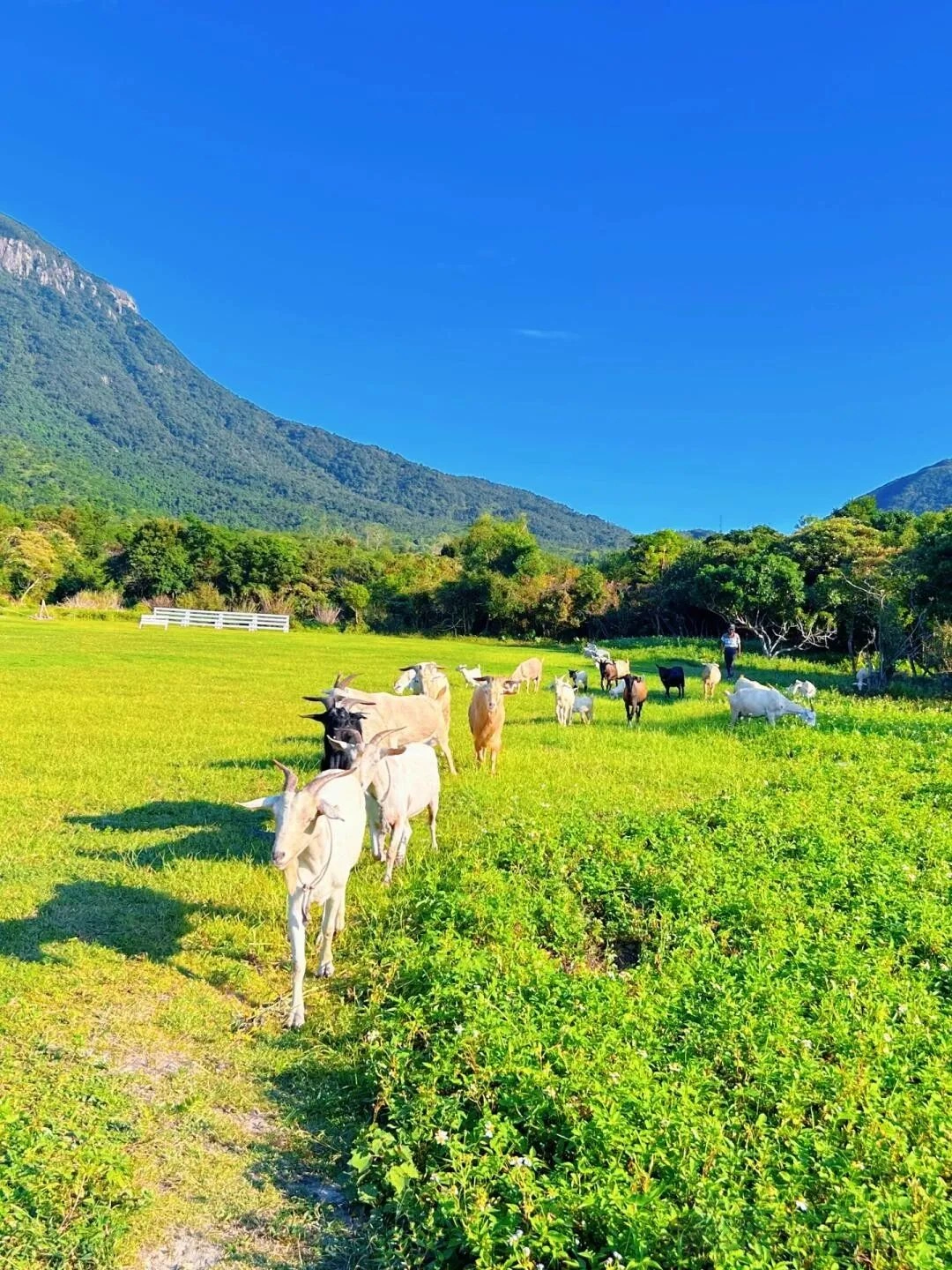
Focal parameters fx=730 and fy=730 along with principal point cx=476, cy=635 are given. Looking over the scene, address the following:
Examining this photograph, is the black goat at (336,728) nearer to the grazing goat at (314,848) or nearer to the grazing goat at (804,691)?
the grazing goat at (314,848)

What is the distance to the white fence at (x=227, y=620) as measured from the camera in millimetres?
57219

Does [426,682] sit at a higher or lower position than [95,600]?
lower

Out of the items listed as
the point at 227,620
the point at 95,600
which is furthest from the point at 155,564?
the point at 227,620

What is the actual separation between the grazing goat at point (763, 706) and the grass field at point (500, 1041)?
17.4ft

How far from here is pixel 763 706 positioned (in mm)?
15039

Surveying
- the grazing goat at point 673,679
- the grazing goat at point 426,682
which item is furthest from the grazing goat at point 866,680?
the grazing goat at point 426,682

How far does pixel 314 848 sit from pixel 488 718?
580cm

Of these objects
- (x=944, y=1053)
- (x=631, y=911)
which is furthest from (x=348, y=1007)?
(x=944, y=1053)

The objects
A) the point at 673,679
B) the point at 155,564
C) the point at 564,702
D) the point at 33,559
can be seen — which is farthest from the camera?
the point at 155,564

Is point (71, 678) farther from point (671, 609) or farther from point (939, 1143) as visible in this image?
point (671, 609)

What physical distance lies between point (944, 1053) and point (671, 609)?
46.3m

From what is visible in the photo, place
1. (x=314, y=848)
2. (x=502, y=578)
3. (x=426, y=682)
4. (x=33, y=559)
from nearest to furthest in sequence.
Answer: (x=314, y=848) < (x=426, y=682) < (x=502, y=578) < (x=33, y=559)

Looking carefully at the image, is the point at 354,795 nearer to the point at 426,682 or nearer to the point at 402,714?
the point at 402,714

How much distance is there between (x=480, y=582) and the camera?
57812 millimetres
